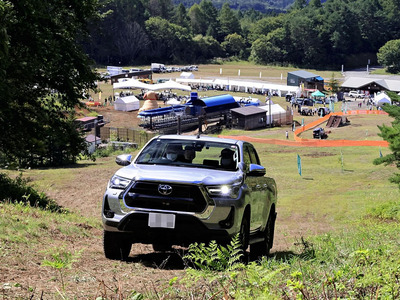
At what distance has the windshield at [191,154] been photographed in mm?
9383

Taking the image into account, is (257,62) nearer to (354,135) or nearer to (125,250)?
(354,135)

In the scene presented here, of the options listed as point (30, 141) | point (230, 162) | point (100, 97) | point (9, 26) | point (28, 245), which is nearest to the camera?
point (28, 245)

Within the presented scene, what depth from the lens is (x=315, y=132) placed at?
58938 millimetres

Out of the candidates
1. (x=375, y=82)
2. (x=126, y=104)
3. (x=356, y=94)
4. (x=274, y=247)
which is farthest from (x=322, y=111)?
(x=274, y=247)

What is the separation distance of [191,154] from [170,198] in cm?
150

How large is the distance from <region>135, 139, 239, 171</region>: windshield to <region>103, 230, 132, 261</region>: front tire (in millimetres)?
1400

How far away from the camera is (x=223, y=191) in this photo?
834cm

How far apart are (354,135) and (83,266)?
55.1 m

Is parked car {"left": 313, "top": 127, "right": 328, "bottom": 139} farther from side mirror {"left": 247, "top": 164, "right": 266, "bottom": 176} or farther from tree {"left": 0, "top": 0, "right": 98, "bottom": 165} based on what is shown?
side mirror {"left": 247, "top": 164, "right": 266, "bottom": 176}

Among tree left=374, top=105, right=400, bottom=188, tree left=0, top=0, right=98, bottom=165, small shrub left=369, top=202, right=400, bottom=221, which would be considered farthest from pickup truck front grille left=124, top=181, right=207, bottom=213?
small shrub left=369, top=202, right=400, bottom=221

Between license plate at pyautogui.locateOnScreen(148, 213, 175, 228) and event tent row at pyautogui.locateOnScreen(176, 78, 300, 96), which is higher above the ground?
license plate at pyautogui.locateOnScreen(148, 213, 175, 228)

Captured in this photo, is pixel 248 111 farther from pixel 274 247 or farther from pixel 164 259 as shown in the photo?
pixel 164 259

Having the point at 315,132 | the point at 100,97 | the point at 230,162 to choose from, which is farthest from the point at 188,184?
the point at 100,97

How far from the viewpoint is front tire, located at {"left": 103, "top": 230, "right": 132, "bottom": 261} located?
8.48 m
